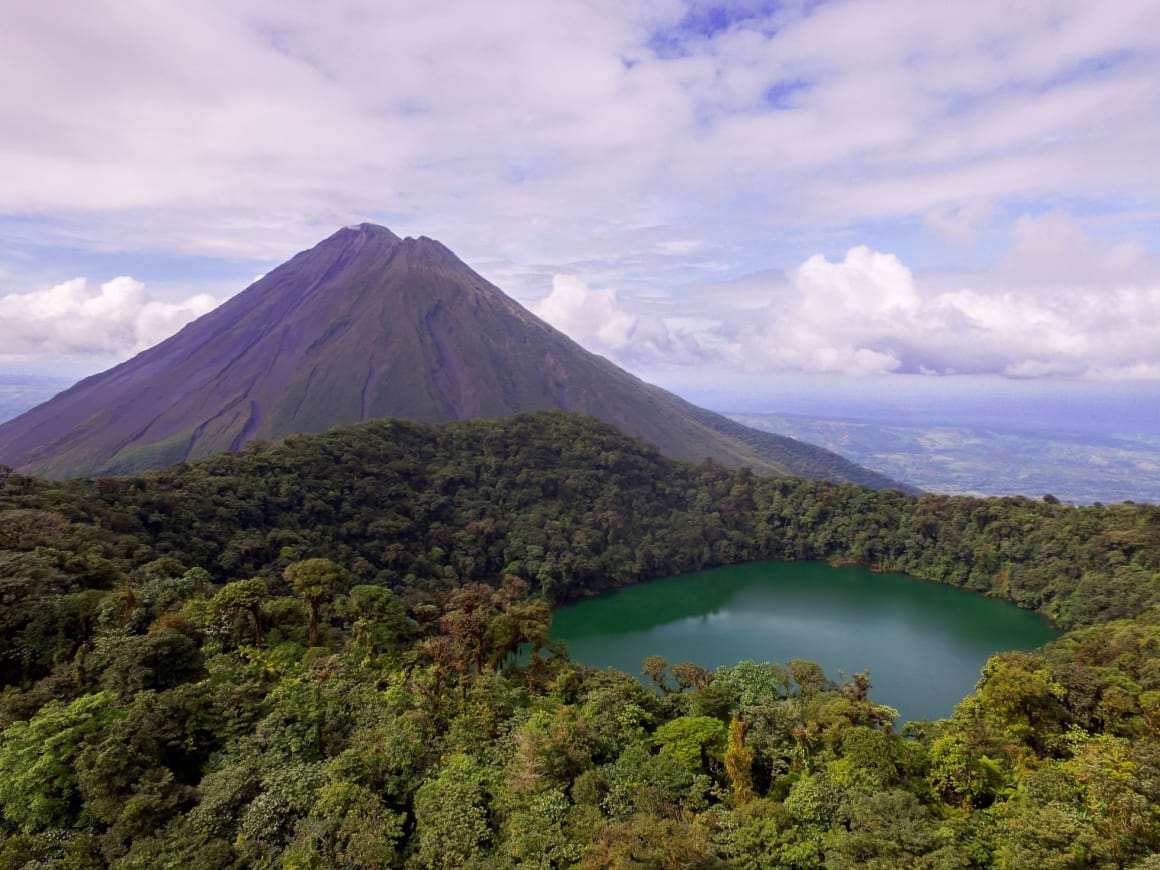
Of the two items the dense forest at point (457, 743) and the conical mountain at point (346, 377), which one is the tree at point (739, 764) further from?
the conical mountain at point (346, 377)

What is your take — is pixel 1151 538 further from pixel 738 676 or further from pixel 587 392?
pixel 587 392

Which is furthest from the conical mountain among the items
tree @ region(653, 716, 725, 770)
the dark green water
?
tree @ region(653, 716, 725, 770)

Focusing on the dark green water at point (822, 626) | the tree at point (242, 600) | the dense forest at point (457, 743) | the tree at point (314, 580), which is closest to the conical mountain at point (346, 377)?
the dark green water at point (822, 626)

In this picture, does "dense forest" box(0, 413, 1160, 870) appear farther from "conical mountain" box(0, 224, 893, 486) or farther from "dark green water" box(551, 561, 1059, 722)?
"conical mountain" box(0, 224, 893, 486)

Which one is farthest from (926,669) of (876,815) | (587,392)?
(587,392)

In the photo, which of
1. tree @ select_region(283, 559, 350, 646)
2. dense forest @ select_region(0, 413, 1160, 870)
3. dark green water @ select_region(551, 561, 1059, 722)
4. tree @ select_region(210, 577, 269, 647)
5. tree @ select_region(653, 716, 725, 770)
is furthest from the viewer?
dark green water @ select_region(551, 561, 1059, 722)
